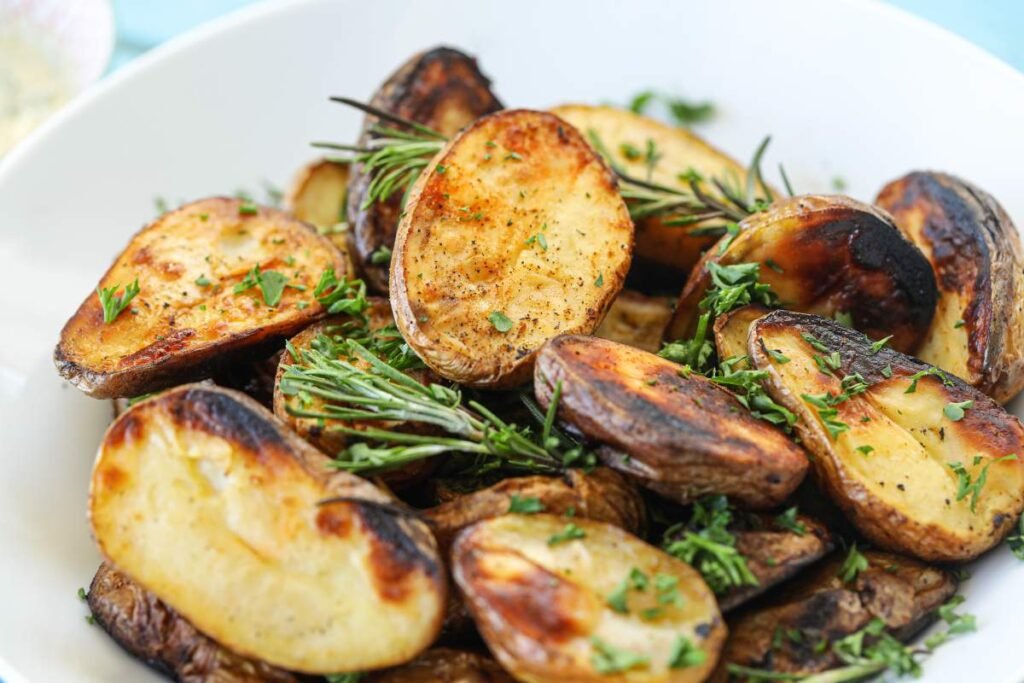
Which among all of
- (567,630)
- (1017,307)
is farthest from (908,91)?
(567,630)

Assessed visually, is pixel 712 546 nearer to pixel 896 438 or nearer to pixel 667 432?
pixel 667 432

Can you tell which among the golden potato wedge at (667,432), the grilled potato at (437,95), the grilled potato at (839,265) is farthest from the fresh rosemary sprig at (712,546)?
the grilled potato at (437,95)

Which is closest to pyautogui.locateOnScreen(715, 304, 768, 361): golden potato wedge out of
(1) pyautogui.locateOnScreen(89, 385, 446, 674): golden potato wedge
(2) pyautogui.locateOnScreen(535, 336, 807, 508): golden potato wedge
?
(2) pyautogui.locateOnScreen(535, 336, 807, 508): golden potato wedge

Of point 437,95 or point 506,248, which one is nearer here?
point 506,248

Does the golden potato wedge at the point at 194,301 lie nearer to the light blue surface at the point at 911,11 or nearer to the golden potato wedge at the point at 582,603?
the golden potato wedge at the point at 582,603

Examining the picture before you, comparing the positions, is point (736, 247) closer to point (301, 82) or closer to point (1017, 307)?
point (1017, 307)

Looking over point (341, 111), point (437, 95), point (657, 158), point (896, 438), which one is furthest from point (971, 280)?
point (341, 111)

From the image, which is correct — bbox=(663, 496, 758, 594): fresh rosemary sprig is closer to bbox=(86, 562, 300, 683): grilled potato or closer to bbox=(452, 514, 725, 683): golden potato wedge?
bbox=(452, 514, 725, 683): golden potato wedge
